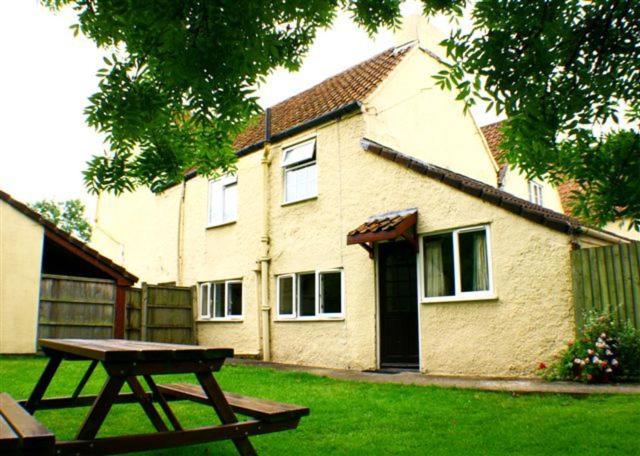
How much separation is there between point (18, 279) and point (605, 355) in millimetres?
11786

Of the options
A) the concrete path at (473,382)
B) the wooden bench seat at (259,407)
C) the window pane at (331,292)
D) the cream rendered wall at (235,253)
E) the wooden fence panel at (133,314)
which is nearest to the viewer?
the wooden bench seat at (259,407)

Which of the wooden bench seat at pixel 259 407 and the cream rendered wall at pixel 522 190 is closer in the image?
the wooden bench seat at pixel 259 407

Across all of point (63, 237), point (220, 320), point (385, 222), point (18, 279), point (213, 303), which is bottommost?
point (220, 320)

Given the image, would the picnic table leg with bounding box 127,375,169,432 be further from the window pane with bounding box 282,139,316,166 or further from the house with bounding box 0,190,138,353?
the house with bounding box 0,190,138,353

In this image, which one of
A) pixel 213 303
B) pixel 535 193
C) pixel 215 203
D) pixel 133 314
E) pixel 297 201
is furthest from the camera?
pixel 535 193

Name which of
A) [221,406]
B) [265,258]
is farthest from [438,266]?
[221,406]

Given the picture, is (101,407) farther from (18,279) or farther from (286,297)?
(18,279)

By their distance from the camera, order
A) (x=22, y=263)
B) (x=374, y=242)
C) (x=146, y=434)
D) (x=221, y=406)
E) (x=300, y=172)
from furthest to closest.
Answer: (x=300, y=172) < (x=22, y=263) < (x=374, y=242) < (x=221, y=406) < (x=146, y=434)

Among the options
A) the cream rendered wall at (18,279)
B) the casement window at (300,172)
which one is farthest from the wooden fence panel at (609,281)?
the cream rendered wall at (18,279)

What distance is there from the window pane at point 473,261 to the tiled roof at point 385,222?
1.08 metres

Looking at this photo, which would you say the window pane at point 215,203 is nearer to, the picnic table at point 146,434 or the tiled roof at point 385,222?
the tiled roof at point 385,222

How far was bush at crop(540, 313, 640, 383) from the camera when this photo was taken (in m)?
7.34

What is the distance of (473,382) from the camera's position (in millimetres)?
8023

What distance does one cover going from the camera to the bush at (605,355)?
7.34 metres
